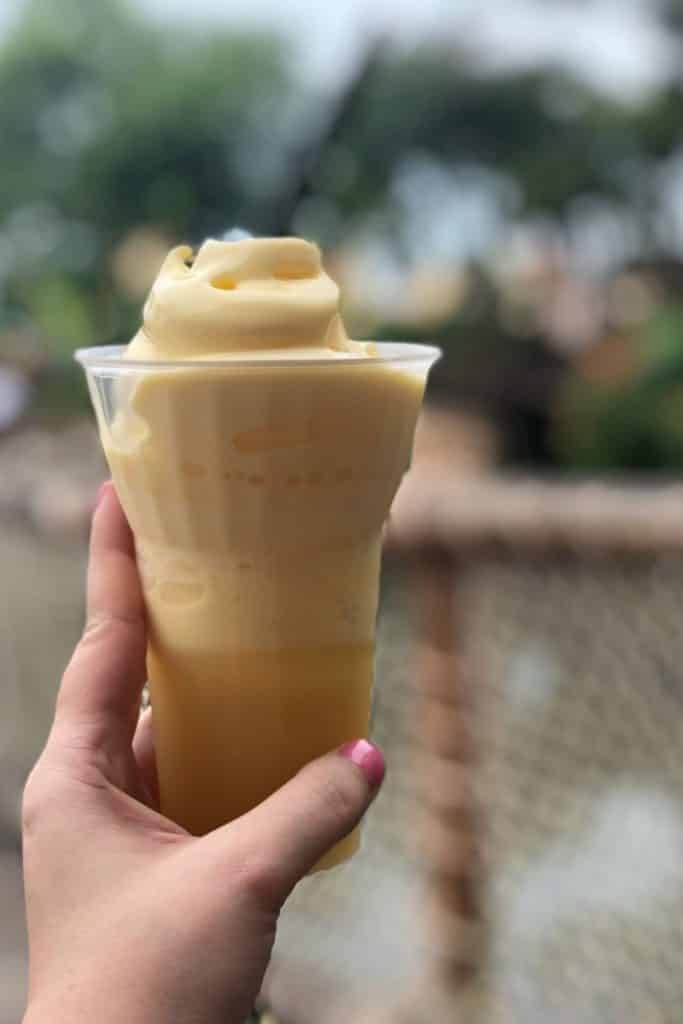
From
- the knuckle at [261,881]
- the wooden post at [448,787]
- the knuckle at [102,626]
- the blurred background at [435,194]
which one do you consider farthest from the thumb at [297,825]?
the blurred background at [435,194]

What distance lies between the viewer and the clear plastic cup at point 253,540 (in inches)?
21.0

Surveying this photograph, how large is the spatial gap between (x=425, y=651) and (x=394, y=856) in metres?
0.33

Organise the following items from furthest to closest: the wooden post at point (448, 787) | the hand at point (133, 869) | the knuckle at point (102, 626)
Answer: the wooden post at point (448, 787)
the knuckle at point (102, 626)
the hand at point (133, 869)

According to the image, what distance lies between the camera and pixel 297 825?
1.65 ft

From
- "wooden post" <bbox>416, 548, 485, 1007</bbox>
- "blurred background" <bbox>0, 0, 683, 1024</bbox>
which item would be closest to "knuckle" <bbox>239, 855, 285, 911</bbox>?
"wooden post" <bbox>416, 548, 485, 1007</bbox>

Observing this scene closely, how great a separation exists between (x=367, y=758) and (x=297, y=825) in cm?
7

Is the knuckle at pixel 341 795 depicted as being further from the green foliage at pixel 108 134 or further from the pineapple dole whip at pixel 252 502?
the green foliage at pixel 108 134

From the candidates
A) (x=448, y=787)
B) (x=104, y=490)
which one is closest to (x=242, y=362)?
(x=104, y=490)

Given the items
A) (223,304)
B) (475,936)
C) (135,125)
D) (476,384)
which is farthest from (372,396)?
(135,125)

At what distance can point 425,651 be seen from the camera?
1.45 meters

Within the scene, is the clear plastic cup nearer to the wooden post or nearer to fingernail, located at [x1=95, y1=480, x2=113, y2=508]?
fingernail, located at [x1=95, y1=480, x2=113, y2=508]

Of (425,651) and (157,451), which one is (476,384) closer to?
(425,651)

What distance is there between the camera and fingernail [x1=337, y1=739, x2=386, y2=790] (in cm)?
56

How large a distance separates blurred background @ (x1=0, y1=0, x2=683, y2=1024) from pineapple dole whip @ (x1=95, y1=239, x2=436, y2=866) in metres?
3.31
